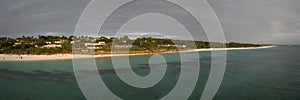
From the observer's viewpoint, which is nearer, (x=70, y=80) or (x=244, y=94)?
(x=244, y=94)

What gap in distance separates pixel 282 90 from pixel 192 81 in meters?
6.05

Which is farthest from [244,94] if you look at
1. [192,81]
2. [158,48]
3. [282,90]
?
[158,48]

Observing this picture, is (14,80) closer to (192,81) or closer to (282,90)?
(192,81)

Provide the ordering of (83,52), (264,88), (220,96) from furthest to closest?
(83,52) < (264,88) < (220,96)

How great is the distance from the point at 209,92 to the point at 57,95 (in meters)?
9.14

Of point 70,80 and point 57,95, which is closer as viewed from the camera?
point 57,95

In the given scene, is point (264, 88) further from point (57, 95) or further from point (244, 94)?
point (57, 95)

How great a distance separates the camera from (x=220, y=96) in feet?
43.2

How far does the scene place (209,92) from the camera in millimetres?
14305

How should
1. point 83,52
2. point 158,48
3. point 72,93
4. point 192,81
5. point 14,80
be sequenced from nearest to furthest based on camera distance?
point 72,93, point 192,81, point 14,80, point 83,52, point 158,48

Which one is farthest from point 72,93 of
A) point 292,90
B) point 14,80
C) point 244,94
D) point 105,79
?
point 292,90

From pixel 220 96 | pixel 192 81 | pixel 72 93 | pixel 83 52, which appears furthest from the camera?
pixel 83 52

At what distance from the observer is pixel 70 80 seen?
61.6 feet

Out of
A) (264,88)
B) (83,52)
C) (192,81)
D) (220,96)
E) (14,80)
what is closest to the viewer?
(220,96)
